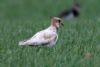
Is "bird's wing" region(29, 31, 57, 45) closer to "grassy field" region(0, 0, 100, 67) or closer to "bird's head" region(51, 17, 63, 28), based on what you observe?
"grassy field" region(0, 0, 100, 67)

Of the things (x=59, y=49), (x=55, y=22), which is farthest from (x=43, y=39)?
(x=55, y=22)

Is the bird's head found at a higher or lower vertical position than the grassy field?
higher

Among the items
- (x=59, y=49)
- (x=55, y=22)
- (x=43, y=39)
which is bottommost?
(x=59, y=49)

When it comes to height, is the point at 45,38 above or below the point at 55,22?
below

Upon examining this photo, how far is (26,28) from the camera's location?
592 inches

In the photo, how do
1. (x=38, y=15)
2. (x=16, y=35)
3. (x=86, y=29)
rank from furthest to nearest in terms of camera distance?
(x=38, y=15) → (x=86, y=29) → (x=16, y=35)

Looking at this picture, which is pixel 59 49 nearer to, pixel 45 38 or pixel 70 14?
pixel 45 38

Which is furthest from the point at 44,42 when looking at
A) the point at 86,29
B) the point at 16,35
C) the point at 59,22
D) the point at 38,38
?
the point at 86,29

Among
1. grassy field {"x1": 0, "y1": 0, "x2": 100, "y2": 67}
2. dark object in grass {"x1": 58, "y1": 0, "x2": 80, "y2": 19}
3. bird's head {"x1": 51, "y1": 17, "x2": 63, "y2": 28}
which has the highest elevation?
dark object in grass {"x1": 58, "y1": 0, "x2": 80, "y2": 19}

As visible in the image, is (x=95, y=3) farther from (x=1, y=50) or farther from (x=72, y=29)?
(x=1, y=50)

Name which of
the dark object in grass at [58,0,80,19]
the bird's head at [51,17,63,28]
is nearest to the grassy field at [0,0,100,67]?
the bird's head at [51,17,63,28]

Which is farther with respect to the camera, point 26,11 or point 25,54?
point 26,11

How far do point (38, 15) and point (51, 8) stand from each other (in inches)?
42.8

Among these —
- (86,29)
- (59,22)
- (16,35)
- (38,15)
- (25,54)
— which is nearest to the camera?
(25,54)
